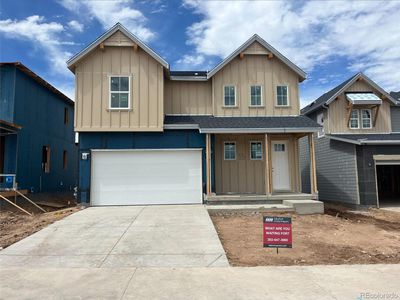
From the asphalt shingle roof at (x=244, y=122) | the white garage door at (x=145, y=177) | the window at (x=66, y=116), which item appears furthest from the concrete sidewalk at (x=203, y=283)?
the window at (x=66, y=116)

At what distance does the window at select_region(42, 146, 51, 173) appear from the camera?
59.1 feet

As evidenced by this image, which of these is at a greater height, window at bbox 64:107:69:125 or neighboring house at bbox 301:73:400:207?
window at bbox 64:107:69:125

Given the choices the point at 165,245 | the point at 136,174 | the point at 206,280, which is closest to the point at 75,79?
the point at 136,174

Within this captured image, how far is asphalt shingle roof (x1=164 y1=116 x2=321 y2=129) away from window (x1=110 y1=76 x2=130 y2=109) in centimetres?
195

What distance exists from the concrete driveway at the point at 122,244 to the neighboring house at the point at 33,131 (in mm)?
6233

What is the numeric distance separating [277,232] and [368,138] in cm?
1151

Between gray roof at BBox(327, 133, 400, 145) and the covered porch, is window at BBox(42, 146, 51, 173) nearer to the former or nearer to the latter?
the covered porch

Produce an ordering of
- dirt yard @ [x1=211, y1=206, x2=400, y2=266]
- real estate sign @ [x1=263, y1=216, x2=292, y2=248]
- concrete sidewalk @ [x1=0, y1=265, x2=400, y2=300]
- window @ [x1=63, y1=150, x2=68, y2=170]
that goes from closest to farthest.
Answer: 1. concrete sidewalk @ [x1=0, y1=265, x2=400, y2=300]
2. dirt yard @ [x1=211, y1=206, x2=400, y2=266]
3. real estate sign @ [x1=263, y1=216, x2=292, y2=248]
4. window @ [x1=63, y1=150, x2=68, y2=170]

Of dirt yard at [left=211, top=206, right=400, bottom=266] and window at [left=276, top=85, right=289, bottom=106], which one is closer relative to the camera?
dirt yard at [left=211, top=206, right=400, bottom=266]

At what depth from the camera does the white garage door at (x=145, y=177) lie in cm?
1393

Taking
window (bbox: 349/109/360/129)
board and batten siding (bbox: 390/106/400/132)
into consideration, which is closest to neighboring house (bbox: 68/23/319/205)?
window (bbox: 349/109/360/129)

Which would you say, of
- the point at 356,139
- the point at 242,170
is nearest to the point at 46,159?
the point at 242,170

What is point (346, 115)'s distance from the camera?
1758cm

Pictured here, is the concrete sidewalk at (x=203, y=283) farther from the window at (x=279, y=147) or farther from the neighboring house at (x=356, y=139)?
the neighboring house at (x=356, y=139)
